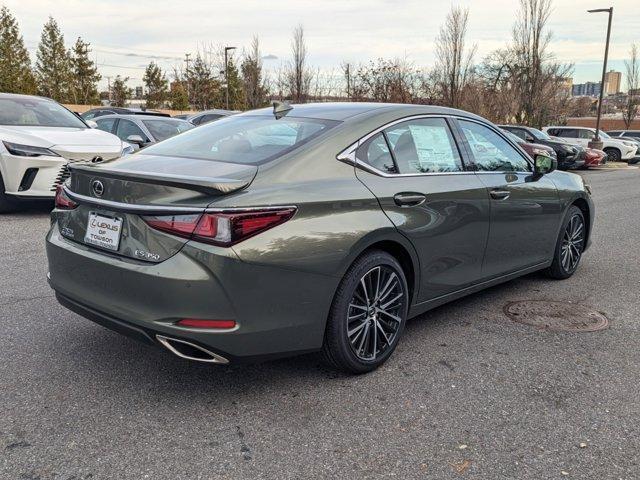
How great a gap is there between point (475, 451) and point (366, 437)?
1.62 ft

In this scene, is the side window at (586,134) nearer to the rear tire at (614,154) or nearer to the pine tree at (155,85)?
the rear tire at (614,154)

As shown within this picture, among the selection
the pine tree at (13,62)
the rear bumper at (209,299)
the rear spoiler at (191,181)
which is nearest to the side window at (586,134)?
the rear bumper at (209,299)

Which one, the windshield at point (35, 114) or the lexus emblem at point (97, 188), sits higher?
the windshield at point (35, 114)

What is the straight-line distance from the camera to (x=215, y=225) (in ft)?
8.68

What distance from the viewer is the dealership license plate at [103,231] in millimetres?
2867

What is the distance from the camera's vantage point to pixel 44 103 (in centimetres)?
886

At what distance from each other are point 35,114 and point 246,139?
6223mm

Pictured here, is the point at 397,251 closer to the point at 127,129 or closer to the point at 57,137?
the point at 57,137

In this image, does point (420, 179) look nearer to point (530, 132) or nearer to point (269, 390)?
point (269, 390)

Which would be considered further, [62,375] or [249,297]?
[62,375]

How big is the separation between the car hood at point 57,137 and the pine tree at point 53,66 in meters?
37.4

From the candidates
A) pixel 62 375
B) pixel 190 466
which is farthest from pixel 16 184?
pixel 190 466

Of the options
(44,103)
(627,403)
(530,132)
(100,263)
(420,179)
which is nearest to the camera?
(100,263)

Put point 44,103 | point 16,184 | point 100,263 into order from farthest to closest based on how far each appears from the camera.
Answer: point 44,103
point 16,184
point 100,263
